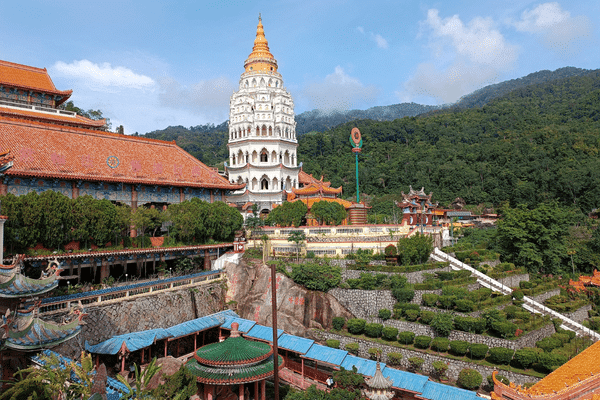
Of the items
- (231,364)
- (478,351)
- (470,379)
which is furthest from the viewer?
(478,351)

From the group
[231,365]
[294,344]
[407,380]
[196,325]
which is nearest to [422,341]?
[407,380]

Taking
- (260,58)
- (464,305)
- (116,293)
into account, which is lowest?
(464,305)

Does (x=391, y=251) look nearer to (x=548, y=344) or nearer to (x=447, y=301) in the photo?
(x=447, y=301)

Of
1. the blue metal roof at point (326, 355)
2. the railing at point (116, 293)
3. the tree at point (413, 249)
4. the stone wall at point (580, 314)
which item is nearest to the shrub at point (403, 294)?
the tree at point (413, 249)

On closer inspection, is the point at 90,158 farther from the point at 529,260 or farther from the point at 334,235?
the point at 529,260

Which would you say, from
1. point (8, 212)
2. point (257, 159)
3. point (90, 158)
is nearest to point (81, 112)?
point (257, 159)

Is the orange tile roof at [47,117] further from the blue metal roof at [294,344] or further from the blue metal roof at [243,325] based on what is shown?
the blue metal roof at [294,344]

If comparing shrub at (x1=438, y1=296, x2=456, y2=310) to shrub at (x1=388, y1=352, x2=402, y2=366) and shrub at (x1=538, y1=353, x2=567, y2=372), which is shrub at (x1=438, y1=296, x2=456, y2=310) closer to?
shrub at (x1=388, y1=352, x2=402, y2=366)
